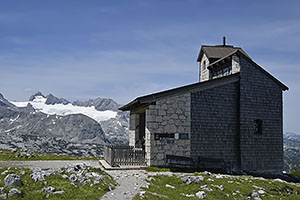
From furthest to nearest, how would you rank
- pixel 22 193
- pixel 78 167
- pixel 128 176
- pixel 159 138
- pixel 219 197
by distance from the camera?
1. pixel 159 138
2. pixel 128 176
3. pixel 78 167
4. pixel 219 197
5. pixel 22 193

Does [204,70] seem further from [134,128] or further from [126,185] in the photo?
[126,185]

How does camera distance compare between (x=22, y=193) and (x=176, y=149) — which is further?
(x=176, y=149)

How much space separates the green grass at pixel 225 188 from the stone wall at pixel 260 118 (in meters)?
6.18

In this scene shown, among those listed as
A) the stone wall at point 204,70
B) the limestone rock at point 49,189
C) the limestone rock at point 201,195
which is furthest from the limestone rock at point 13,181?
the stone wall at point 204,70

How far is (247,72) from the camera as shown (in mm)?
23797

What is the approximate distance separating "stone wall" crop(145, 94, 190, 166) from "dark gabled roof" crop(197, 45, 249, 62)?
1162 centimetres

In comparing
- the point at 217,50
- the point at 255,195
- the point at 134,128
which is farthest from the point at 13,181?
the point at 217,50

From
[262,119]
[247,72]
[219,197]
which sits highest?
[247,72]

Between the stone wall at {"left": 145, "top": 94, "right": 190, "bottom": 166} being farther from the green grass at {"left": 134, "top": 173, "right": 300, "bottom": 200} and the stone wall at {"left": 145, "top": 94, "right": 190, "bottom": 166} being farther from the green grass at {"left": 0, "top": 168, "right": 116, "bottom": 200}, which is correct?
the green grass at {"left": 0, "top": 168, "right": 116, "bottom": 200}

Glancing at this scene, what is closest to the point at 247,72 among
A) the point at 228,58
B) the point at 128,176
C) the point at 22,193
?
the point at 228,58

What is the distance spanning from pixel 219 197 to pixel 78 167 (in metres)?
6.92

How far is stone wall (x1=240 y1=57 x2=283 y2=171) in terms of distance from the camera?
76.3 ft

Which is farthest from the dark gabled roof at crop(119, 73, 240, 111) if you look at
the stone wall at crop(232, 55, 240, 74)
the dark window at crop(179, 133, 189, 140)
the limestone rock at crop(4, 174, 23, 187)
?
the limestone rock at crop(4, 174, 23, 187)

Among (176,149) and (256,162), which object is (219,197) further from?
(256,162)
